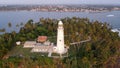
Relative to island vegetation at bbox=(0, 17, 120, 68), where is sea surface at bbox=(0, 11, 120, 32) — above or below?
below

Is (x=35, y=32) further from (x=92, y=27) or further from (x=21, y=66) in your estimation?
(x=21, y=66)

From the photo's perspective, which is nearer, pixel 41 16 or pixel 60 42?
pixel 60 42

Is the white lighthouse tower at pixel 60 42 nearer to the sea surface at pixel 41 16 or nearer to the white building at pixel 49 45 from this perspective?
the white building at pixel 49 45

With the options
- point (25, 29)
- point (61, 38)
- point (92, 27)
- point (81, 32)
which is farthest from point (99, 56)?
point (25, 29)

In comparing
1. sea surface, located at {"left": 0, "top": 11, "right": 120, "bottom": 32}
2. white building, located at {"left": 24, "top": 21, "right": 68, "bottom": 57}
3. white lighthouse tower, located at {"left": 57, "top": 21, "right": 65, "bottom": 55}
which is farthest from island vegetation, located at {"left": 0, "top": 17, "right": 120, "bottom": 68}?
sea surface, located at {"left": 0, "top": 11, "right": 120, "bottom": 32}

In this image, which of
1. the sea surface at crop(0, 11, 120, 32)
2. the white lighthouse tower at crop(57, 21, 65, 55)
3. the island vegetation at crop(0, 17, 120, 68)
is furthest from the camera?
the sea surface at crop(0, 11, 120, 32)

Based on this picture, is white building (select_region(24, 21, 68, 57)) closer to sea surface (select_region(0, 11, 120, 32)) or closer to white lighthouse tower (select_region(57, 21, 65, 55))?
white lighthouse tower (select_region(57, 21, 65, 55))

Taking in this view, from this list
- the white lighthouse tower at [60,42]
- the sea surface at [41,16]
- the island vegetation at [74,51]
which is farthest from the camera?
the sea surface at [41,16]

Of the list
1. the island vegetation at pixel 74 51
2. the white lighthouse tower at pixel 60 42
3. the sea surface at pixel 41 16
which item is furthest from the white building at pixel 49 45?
the sea surface at pixel 41 16

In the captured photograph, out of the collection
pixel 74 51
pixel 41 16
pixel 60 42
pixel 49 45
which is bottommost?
pixel 41 16

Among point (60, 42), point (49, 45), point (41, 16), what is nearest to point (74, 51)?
point (60, 42)

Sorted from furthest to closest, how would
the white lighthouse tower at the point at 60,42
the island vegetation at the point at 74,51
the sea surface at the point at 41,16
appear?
the sea surface at the point at 41,16
the white lighthouse tower at the point at 60,42
the island vegetation at the point at 74,51

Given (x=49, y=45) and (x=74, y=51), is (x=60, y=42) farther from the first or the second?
(x=49, y=45)
